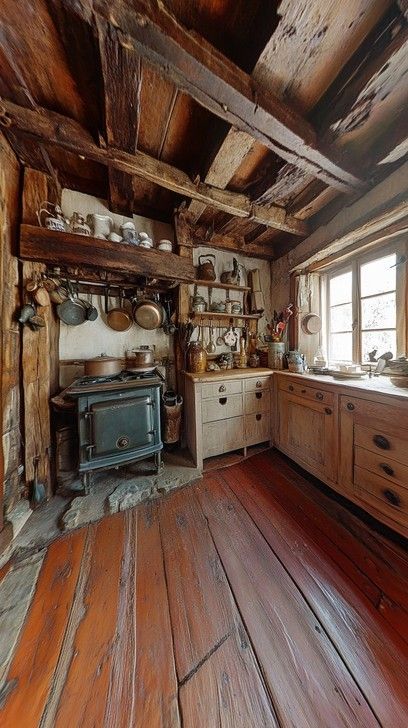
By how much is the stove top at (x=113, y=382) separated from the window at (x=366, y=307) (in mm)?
1850

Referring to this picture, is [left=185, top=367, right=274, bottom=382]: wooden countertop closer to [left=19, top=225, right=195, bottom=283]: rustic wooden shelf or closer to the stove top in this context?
the stove top

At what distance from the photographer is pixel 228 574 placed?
107 cm

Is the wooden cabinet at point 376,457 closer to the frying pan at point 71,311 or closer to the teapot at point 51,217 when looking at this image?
the frying pan at point 71,311

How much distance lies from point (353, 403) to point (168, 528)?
1.45 m

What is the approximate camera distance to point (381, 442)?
1266mm

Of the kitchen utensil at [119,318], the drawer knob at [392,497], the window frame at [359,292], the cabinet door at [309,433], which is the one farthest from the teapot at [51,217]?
the drawer knob at [392,497]

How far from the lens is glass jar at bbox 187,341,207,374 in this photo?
2090 mm

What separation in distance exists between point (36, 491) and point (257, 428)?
1.85 m

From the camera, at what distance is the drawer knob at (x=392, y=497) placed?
3.95ft

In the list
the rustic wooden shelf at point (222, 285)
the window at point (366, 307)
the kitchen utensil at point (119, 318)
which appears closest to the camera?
the window at point (366, 307)

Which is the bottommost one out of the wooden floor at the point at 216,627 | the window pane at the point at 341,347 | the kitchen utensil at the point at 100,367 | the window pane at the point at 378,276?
the wooden floor at the point at 216,627

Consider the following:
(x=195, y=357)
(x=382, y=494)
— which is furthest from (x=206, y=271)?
(x=382, y=494)

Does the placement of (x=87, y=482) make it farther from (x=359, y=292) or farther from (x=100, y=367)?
(x=359, y=292)

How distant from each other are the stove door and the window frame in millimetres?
1937
